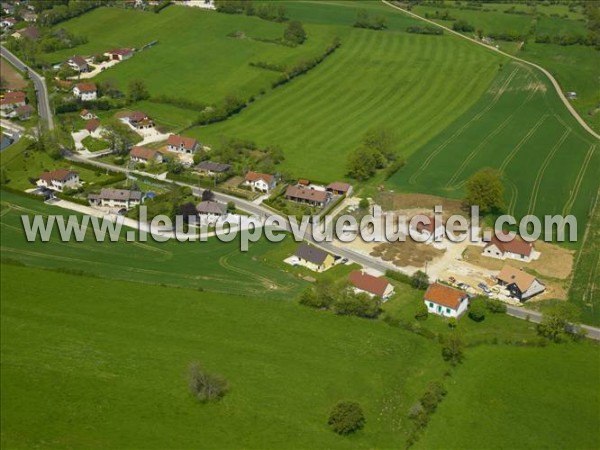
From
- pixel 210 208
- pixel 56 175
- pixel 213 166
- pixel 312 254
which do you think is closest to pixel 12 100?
pixel 56 175

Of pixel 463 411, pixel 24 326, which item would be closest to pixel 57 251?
pixel 24 326

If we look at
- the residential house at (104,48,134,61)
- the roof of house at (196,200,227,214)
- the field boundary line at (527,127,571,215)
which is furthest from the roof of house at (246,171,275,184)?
the residential house at (104,48,134,61)

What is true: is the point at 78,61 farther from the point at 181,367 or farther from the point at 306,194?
the point at 181,367

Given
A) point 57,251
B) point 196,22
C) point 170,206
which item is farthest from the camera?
point 196,22

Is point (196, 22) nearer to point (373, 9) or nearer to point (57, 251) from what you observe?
point (373, 9)

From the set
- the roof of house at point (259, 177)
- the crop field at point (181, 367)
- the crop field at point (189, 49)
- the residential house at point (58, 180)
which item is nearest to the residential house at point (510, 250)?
the crop field at point (181, 367)
